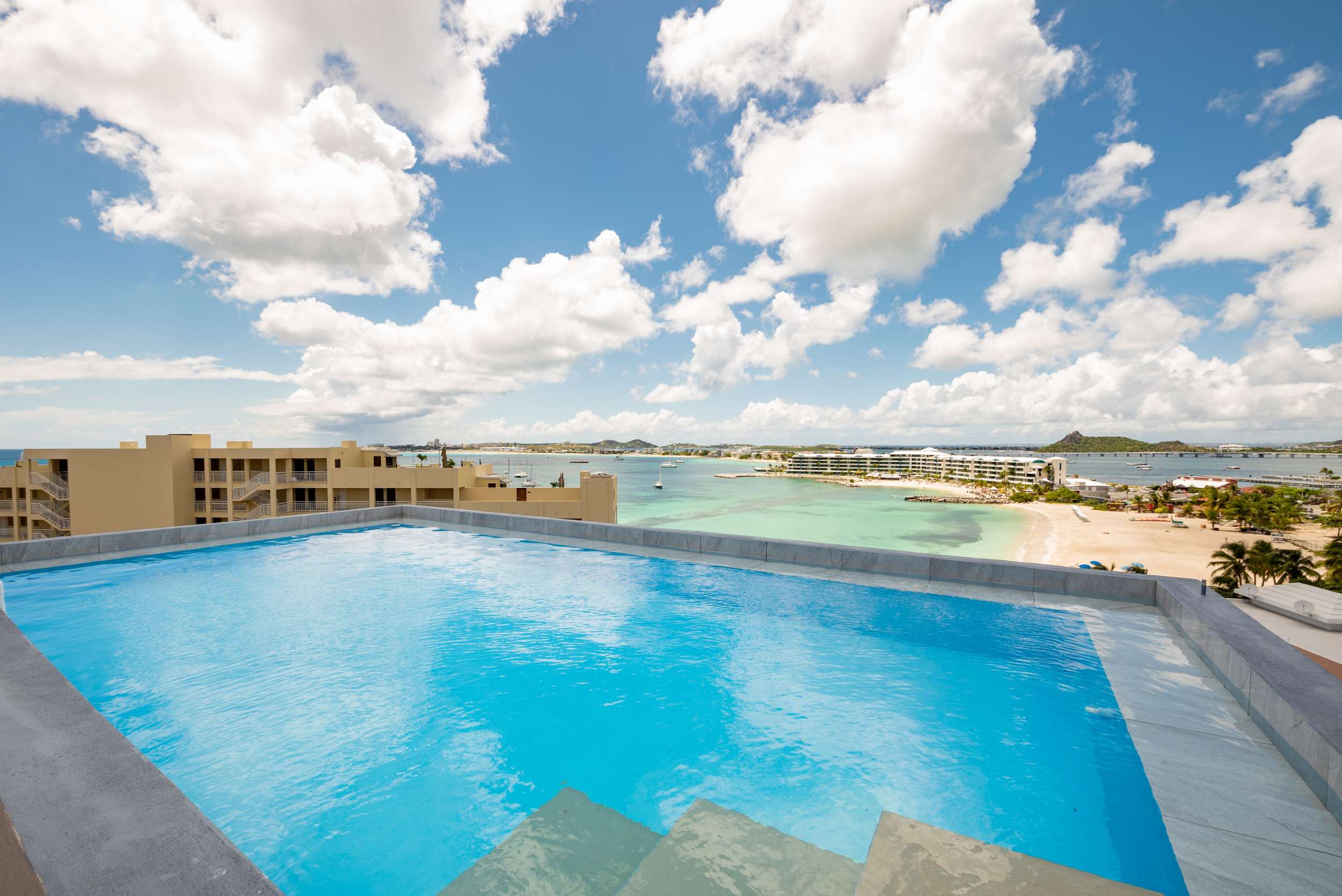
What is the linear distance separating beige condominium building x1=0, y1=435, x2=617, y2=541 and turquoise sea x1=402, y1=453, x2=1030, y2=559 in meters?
11.4

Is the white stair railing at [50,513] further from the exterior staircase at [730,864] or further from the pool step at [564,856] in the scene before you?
the exterior staircase at [730,864]

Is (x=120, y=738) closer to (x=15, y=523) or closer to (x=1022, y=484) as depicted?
(x=15, y=523)

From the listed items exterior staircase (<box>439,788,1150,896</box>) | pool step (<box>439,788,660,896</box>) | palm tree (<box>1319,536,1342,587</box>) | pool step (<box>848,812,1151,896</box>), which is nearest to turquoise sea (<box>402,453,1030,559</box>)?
palm tree (<box>1319,536,1342,587</box>)

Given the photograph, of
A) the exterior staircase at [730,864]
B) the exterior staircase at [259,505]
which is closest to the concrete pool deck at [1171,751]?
the exterior staircase at [730,864]

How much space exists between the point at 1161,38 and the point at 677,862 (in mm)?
21848

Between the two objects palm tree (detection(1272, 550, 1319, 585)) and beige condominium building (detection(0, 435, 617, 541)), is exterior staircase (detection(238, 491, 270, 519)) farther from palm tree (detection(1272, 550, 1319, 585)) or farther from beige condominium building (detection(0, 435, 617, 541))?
palm tree (detection(1272, 550, 1319, 585))

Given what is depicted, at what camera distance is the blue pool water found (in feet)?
12.0

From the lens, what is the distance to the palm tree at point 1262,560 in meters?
30.9

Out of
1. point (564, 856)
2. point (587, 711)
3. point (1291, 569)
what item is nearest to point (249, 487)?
point (587, 711)

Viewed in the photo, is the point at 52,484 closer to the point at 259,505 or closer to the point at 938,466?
the point at 259,505

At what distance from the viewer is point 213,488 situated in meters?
29.8

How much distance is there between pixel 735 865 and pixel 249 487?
35494 mm

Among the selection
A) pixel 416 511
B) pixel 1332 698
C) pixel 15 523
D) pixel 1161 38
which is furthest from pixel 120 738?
pixel 15 523

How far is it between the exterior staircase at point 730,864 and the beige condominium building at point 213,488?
25.4 metres
